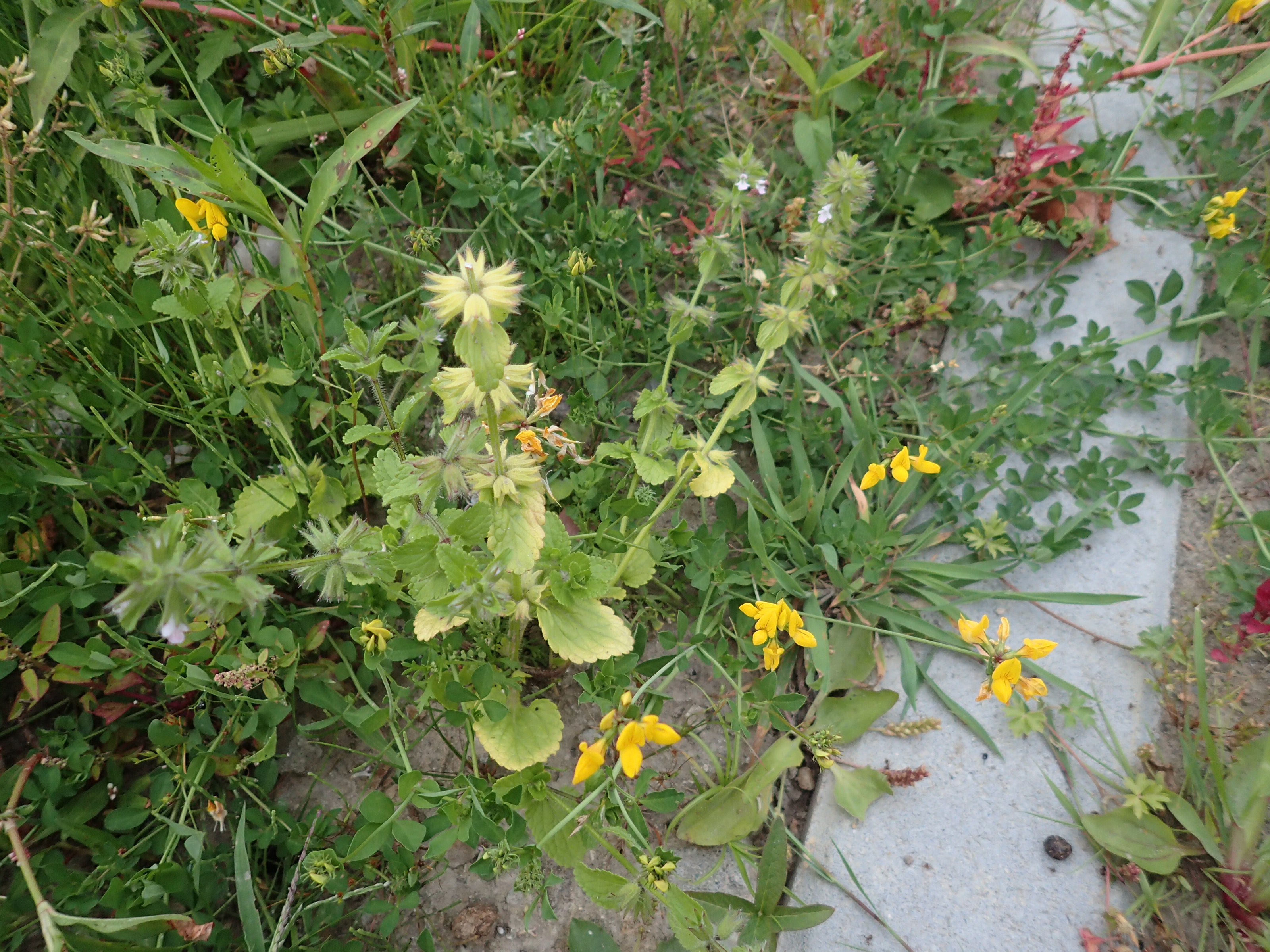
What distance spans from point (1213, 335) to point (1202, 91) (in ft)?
3.40

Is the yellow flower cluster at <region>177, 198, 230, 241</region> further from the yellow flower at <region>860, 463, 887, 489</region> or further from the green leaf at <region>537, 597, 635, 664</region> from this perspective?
the yellow flower at <region>860, 463, 887, 489</region>

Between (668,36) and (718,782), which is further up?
(668,36)

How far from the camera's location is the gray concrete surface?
6.33ft

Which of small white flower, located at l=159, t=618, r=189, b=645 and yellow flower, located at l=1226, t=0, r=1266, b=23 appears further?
yellow flower, located at l=1226, t=0, r=1266, b=23

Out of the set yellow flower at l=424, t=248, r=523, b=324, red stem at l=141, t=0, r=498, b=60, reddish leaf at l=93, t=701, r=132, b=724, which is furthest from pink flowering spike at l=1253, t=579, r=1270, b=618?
reddish leaf at l=93, t=701, r=132, b=724

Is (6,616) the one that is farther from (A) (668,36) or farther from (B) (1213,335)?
(B) (1213,335)

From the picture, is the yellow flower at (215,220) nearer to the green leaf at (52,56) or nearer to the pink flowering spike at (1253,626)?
the green leaf at (52,56)

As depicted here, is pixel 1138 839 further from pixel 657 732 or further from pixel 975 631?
pixel 657 732

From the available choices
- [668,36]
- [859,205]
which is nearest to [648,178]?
[668,36]

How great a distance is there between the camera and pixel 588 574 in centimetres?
171

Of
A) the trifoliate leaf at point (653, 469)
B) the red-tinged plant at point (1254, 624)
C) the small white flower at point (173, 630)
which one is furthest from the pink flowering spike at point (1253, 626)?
the small white flower at point (173, 630)

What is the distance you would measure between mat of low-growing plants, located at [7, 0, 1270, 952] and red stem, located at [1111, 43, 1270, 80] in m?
0.05

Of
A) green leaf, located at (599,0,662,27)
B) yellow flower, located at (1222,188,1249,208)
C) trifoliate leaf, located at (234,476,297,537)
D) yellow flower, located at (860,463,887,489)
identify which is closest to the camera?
trifoliate leaf, located at (234,476,297,537)

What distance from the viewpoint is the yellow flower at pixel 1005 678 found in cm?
175
